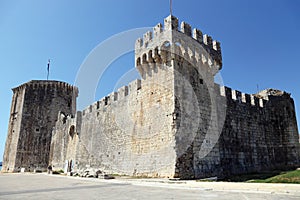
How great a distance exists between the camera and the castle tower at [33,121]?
24.3 meters

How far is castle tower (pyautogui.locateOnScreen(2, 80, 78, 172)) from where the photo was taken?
24.3 meters

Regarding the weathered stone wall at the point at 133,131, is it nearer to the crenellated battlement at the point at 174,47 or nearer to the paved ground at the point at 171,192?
the crenellated battlement at the point at 174,47

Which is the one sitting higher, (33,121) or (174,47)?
(174,47)

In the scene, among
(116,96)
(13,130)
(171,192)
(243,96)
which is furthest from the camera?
(13,130)

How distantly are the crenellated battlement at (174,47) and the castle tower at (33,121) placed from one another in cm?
1831

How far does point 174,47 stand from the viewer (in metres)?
9.66

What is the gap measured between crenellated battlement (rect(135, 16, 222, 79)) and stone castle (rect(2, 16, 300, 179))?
42 millimetres

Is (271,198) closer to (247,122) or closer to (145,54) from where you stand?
(145,54)

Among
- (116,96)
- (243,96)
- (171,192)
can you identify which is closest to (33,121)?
(116,96)

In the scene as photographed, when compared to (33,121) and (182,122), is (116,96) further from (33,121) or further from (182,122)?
(33,121)

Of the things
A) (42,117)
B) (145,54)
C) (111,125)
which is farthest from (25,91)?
(145,54)

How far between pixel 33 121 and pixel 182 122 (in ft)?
70.1

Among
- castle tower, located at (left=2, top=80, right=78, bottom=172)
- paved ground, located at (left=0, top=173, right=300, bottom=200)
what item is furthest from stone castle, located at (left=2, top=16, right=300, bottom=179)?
castle tower, located at (left=2, top=80, right=78, bottom=172)

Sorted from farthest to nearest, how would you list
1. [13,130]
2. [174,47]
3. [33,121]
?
[13,130], [33,121], [174,47]
